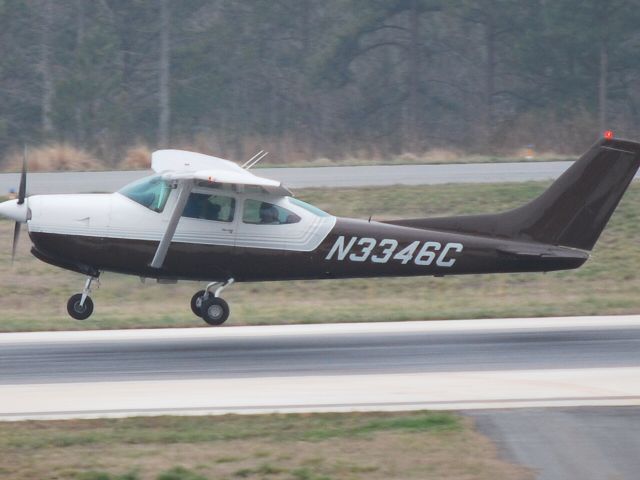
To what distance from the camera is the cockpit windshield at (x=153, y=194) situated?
15953 mm

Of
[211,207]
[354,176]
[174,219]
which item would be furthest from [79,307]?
[354,176]

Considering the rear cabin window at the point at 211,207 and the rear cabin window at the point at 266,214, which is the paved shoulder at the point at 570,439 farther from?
the rear cabin window at the point at 211,207

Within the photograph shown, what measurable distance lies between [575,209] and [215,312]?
5.44 metres

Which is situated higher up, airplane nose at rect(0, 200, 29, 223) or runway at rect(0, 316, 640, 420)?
airplane nose at rect(0, 200, 29, 223)

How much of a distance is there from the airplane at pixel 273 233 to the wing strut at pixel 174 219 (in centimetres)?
2

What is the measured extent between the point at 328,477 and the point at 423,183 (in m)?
20.0

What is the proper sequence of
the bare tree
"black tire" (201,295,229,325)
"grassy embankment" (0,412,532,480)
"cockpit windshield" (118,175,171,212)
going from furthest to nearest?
the bare tree → "black tire" (201,295,229,325) → "cockpit windshield" (118,175,171,212) → "grassy embankment" (0,412,532,480)

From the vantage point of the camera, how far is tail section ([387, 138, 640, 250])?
52.7ft

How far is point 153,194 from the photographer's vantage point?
16.0 m

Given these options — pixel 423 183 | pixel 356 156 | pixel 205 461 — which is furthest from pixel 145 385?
pixel 356 156

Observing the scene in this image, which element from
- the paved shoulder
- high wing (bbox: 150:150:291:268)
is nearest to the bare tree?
high wing (bbox: 150:150:291:268)

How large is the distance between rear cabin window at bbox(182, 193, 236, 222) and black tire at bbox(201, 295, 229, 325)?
125 cm

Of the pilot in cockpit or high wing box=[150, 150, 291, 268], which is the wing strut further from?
the pilot in cockpit

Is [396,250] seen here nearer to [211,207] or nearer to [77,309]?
[211,207]
